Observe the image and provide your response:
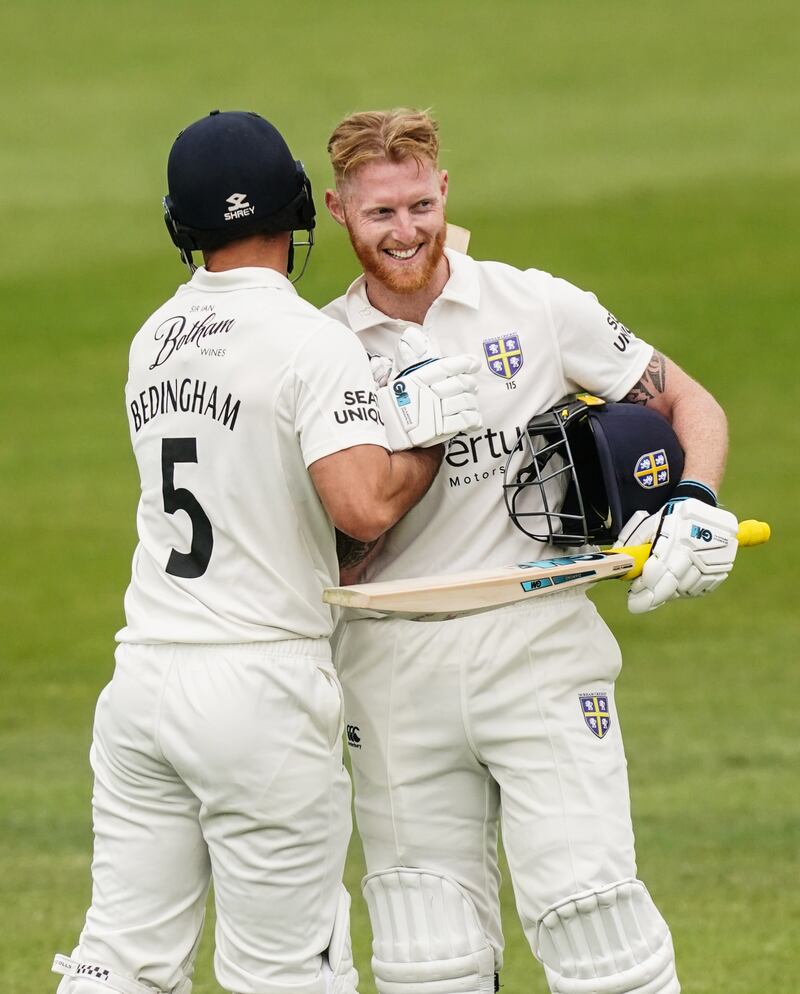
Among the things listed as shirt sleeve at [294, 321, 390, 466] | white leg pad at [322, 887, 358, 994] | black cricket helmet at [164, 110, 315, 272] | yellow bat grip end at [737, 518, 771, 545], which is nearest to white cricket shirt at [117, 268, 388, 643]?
shirt sleeve at [294, 321, 390, 466]

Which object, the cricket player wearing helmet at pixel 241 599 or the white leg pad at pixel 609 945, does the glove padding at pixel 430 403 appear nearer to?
the cricket player wearing helmet at pixel 241 599

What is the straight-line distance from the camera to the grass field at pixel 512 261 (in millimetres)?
6680

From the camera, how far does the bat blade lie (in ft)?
12.0

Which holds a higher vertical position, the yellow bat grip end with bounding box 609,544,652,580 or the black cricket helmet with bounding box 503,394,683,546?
the black cricket helmet with bounding box 503,394,683,546

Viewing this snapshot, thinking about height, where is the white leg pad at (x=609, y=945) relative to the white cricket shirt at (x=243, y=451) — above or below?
below

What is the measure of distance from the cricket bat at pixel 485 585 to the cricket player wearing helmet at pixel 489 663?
8 centimetres

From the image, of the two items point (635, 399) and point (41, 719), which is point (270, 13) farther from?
point (635, 399)

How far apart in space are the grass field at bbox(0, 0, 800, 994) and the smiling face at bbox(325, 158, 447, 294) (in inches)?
92.1

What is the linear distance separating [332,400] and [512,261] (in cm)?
1385

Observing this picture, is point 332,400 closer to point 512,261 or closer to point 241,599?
point 241,599

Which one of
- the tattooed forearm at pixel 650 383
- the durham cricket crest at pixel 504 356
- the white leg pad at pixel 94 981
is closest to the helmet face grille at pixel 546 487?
the durham cricket crest at pixel 504 356

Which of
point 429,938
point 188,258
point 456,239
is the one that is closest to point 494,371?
point 456,239

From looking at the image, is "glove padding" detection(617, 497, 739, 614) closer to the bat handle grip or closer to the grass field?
the bat handle grip

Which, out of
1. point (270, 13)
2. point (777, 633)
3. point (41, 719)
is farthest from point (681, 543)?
point (270, 13)
